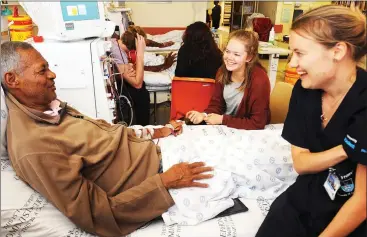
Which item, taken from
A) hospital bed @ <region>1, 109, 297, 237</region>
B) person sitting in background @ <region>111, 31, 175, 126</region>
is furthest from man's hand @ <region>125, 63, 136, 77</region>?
hospital bed @ <region>1, 109, 297, 237</region>

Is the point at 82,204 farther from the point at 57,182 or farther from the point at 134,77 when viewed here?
the point at 134,77

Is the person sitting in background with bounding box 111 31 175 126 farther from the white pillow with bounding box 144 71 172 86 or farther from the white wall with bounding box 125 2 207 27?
the white wall with bounding box 125 2 207 27

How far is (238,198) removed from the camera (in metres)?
1.35

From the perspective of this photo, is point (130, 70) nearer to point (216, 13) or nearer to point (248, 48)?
point (248, 48)

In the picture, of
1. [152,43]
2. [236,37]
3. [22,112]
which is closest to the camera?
[22,112]

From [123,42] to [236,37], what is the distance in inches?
51.0

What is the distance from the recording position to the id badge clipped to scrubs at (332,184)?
86 cm

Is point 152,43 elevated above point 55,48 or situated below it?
below

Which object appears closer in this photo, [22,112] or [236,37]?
[22,112]

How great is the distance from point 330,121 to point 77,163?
89 centimetres

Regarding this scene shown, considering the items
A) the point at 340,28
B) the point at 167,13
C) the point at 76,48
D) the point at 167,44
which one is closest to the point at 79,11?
the point at 76,48

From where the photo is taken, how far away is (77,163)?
1152mm

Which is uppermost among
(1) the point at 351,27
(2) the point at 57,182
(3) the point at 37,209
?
(1) the point at 351,27

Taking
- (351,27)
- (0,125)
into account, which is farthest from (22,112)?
(351,27)
